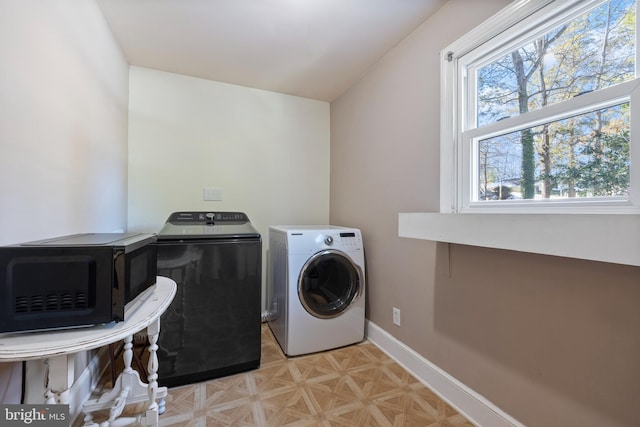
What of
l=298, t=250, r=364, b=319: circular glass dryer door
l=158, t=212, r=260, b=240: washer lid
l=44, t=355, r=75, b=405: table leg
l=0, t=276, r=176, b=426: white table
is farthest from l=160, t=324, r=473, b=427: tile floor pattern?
l=158, t=212, r=260, b=240: washer lid

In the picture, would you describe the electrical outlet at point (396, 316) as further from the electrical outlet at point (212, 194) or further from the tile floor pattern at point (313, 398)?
the electrical outlet at point (212, 194)

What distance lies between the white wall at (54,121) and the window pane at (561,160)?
1.94 m

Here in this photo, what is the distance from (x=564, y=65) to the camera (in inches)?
42.4

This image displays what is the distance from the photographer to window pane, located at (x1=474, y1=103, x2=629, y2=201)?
923 millimetres

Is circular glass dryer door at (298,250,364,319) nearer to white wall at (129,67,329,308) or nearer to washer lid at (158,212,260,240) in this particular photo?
washer lid at (158,212,260,240)

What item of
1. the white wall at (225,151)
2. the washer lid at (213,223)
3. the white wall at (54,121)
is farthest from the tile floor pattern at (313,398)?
the white wall at (225,151)

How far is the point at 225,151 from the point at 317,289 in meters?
1.49

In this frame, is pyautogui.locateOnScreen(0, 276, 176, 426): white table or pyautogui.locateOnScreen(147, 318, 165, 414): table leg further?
pyautogui.locateOnScreen(147, 318, 165, 414): table leg

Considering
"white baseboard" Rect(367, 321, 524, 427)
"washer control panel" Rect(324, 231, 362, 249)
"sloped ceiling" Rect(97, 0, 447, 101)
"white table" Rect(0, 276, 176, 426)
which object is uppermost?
"sloped ceiling" Rect(97, 0, 447, 101)

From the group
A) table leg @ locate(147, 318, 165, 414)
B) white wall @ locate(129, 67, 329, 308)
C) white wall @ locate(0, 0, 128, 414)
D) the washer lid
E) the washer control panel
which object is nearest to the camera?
white wall @ locate(0, 0, 128, 414)

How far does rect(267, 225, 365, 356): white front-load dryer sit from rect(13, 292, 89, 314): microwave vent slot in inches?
47.8

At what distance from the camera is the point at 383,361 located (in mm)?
1822

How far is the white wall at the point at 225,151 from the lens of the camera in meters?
2.18

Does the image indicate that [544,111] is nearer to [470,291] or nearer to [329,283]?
[470,291]
